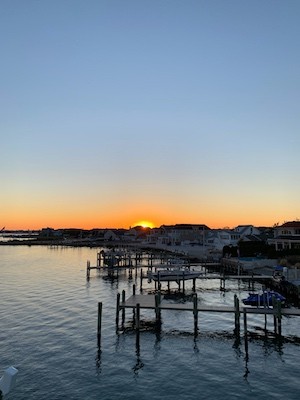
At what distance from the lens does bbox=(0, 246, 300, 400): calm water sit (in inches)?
892

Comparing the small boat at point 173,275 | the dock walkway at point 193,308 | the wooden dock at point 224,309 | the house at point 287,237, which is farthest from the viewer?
the house at point 287,237

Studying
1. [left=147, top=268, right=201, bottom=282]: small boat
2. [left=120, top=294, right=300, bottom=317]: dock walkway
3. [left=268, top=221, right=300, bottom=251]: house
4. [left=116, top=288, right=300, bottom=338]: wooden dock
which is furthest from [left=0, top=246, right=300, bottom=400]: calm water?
[left=268, top=221, right=300, bottom=251]: house

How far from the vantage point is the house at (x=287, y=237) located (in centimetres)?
8281

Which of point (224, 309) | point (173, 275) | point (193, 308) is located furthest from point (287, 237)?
point (193, 308)

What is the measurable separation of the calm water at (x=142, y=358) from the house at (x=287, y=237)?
156ft

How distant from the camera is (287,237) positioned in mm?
86625

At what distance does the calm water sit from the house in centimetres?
4740

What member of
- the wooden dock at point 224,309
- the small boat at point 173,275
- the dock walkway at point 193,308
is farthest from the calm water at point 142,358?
the small boat at point 173,275

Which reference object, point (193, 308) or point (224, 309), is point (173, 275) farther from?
point (193, 308)

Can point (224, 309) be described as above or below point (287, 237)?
below

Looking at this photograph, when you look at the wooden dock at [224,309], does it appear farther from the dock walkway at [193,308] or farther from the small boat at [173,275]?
the small boat at [173,275]

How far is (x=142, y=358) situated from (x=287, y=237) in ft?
220

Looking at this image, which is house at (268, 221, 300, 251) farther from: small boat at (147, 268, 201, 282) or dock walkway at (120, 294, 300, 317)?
dock walkway at (120, 294, 300, 317)

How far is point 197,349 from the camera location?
29.6m
